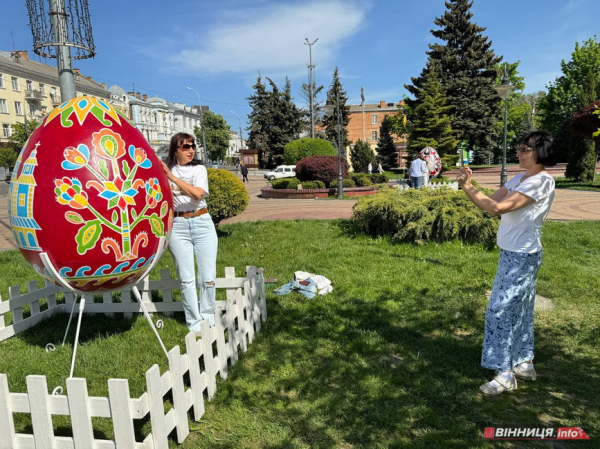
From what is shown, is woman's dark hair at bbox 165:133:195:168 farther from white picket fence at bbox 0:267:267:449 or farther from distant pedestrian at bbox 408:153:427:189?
distant pedestrian at bbox 408:153:427:189

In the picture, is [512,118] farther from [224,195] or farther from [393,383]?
[393,383]

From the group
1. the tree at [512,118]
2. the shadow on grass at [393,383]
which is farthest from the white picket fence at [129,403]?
the tree at [512,118]

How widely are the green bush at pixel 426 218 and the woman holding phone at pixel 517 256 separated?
431cm

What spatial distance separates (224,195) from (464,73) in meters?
35.2

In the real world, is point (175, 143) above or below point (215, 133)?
below

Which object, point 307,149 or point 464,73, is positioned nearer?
point 307,149

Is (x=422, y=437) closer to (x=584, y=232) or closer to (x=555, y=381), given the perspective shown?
(x=555, y=381)

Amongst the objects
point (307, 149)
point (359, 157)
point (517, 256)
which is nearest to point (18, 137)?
point (307, 149)

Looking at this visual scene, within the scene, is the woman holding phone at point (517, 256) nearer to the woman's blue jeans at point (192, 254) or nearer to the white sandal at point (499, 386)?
the white sandal at point (499, 386)

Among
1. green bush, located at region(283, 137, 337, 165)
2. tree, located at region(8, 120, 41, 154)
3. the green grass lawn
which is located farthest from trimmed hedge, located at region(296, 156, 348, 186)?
tree, located at region(8, 120, 41, 154)

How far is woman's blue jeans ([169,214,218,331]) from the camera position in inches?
147

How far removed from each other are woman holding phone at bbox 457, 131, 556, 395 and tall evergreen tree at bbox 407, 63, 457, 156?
99.2 ft

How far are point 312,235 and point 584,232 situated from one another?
5.35 m

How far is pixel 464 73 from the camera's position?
37156 mm
